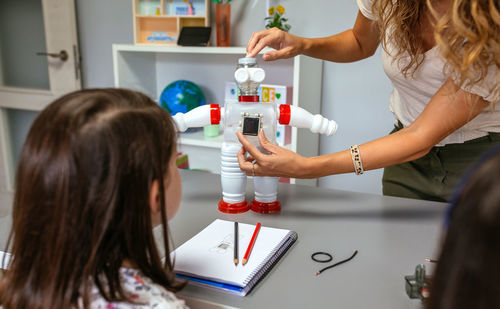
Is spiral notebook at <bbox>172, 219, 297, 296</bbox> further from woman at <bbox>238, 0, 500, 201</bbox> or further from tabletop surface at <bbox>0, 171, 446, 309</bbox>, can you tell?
woman at <bbox>238, 0, 500, 201</bbox>

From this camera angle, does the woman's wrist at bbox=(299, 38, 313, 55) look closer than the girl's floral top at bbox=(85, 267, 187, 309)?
No

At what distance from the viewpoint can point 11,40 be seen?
9.20ft

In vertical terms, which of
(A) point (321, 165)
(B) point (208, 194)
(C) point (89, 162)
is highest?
(C) point (89, 162)

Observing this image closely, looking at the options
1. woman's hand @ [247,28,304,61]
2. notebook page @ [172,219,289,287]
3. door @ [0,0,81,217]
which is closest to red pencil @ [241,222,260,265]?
notebook page @ [172,219,289,287]

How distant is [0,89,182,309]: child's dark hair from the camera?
1.79 ft

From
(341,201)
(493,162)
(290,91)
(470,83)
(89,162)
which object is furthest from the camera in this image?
(290,91)

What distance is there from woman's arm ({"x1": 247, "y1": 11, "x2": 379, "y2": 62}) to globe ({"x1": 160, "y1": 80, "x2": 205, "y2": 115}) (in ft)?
2.85

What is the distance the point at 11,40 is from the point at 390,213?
2697mm

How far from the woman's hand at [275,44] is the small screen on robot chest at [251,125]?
0.18m

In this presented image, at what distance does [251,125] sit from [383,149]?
0.29m

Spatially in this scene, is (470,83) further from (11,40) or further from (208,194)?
(11,40)

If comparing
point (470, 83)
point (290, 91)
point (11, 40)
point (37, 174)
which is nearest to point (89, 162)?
point (37, 174)

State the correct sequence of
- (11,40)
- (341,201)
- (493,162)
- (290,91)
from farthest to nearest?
1. (11,40)
2. (290,91)
3. (341,201)
4. (493,162)

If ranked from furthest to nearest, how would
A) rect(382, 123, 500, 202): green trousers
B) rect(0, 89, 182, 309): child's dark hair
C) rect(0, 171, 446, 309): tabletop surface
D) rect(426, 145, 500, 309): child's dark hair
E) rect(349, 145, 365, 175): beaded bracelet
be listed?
rect(382, 123, 500, 202): green trousers
rect(349, 145, 365, 175): beaded bracelet
rect(0, 171, 446, 309): tabletop surface
rect(0, 89, 182, 309): child's dark hair
rect(426, 145, 500, 309): child's dark hair
